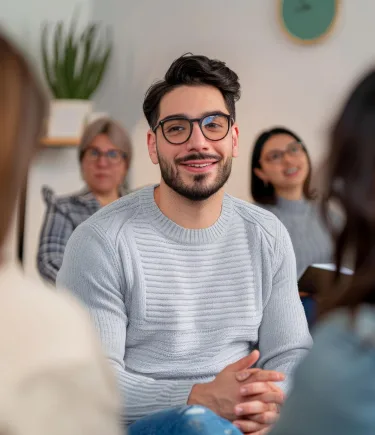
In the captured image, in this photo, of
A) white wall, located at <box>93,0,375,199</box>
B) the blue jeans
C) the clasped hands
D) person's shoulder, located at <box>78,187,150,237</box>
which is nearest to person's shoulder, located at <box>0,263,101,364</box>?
the blue jeans

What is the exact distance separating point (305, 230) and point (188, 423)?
6.68 feet

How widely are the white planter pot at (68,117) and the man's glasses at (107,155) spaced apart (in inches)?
31.6

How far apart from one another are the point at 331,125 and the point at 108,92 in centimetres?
429

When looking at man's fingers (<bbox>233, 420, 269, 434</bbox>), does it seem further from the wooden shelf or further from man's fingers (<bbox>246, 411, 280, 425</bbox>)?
the wooden shelf

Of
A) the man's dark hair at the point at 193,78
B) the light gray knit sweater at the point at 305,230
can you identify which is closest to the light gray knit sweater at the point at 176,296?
the man's dark hair at the point at 193,78

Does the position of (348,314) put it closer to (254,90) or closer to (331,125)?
(331,125)

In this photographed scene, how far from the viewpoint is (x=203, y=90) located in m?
Answer: 2.32

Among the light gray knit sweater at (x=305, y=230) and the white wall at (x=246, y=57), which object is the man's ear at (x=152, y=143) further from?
the white wall at (x=246, y=57)

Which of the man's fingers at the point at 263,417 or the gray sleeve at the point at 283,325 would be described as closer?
the man's fingers at the point at 263,417

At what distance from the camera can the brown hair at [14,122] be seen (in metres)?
0.99

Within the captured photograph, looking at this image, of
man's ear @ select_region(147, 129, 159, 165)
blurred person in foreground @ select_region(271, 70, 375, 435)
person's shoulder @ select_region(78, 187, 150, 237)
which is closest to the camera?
blurred person in foreground @ select_region(271, 70, 375, 435)

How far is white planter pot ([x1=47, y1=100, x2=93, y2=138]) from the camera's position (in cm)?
492

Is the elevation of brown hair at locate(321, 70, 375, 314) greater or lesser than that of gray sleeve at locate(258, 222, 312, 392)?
greater

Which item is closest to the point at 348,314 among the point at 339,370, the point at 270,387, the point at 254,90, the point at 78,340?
the point at 339,370
